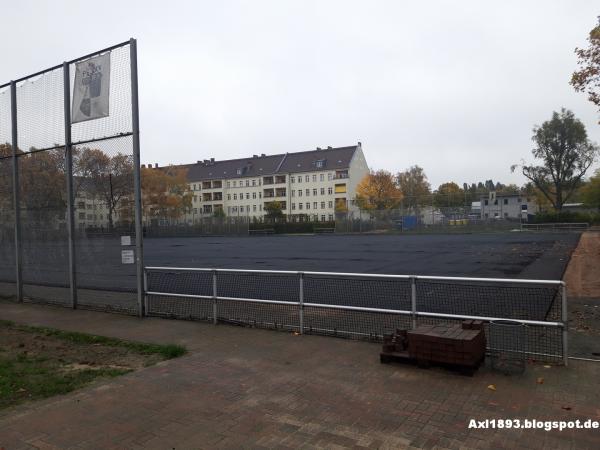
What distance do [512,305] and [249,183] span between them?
9711cm

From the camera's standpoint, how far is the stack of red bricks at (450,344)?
17.1 feet

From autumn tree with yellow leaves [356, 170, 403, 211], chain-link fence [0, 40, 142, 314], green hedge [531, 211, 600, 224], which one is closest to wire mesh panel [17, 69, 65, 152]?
chain-link fence [0, 40, 142, 314]

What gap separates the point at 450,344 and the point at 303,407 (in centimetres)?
188

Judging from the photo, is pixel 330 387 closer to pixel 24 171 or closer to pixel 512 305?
pixel 512 305

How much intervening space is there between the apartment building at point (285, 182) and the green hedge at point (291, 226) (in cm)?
1653

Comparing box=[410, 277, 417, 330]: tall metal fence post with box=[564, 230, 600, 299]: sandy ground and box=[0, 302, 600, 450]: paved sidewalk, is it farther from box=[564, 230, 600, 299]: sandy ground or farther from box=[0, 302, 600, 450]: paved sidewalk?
box=[564, 230, 600, 299]: sandy ground

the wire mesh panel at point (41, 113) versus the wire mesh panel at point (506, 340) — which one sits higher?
the wire mesh panel at point (41, 113)

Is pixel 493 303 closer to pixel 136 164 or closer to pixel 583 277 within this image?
pixel 136 164

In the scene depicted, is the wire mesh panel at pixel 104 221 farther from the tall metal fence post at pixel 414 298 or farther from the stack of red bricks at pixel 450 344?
the stack of red bricks at pixel 450 344

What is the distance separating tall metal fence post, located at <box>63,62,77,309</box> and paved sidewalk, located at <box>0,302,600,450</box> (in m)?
5.39

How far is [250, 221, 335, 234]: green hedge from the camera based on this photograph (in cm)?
6562

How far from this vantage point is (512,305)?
8609mm

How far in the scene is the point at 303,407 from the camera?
15.0 ft

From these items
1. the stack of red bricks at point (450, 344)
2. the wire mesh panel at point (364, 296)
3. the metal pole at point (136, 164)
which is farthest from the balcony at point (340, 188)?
the stack of red bricks at point (450, 344)
